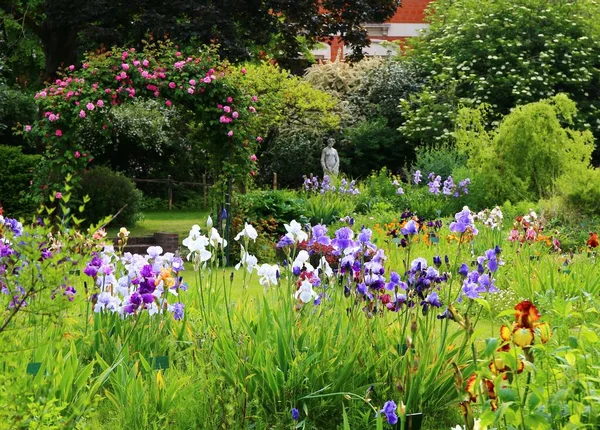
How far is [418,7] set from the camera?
3284 cm

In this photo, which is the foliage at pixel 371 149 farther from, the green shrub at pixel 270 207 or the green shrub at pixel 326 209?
the green shrub at pixel 270 207

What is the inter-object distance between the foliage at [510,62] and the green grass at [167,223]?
6.13 metres

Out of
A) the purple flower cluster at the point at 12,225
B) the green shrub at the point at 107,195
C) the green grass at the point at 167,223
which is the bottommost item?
the green grass at the point at 167,223

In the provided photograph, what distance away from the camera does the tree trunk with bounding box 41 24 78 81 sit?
658 inches

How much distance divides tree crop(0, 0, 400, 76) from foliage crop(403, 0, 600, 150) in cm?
454

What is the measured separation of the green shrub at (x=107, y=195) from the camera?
15.3 meters

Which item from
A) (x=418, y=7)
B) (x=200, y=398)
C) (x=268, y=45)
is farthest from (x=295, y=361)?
(x=418, y=7)

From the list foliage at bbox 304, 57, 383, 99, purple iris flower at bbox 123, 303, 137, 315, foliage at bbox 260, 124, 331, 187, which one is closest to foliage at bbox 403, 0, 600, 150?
foliage at bbox 304, 57, 383, 99

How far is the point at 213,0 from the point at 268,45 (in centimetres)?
241

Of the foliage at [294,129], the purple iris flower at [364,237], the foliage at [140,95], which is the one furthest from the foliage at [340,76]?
the purple iris flower at [364,237]

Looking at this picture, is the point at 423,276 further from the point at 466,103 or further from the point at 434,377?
the point at 466,103

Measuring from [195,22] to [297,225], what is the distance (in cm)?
1151

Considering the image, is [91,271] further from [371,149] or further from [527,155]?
[371,149]

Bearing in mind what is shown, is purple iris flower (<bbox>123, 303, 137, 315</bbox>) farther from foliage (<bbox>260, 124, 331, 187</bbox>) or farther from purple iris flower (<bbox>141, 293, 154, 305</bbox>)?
foliage (<bbox>260, 124, 331, 187</bbox>)
